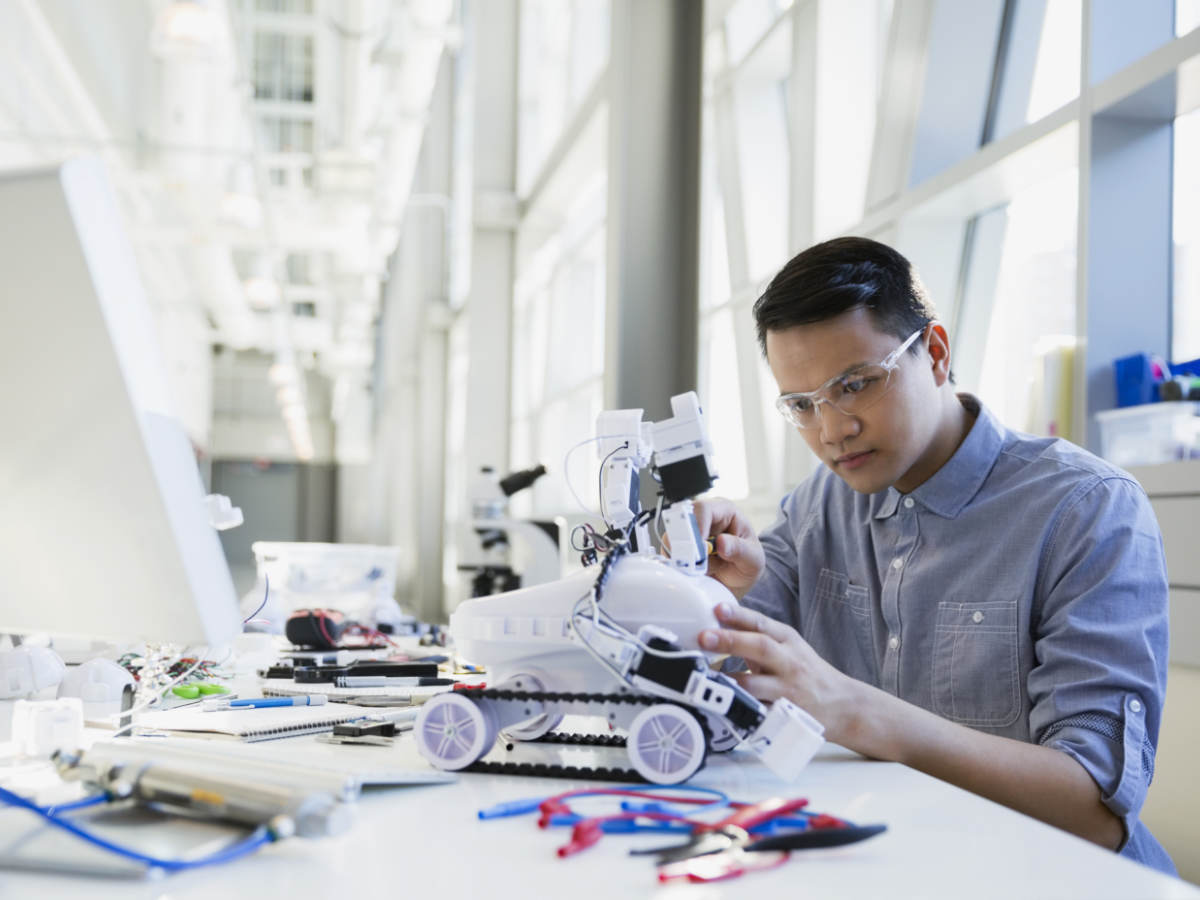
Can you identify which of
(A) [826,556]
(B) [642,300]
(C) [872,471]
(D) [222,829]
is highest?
(B) [642,300]

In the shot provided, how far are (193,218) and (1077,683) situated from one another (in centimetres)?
832

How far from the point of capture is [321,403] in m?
21.8

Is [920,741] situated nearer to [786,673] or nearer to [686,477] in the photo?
[786,673]

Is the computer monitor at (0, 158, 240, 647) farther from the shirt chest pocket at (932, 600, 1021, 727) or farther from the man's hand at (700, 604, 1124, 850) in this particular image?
the shirt chest pocket at (932, 600, 1021, 727)

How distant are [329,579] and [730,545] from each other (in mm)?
2073

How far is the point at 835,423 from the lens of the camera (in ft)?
4.78

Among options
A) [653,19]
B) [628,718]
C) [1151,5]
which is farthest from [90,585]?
[653,19]

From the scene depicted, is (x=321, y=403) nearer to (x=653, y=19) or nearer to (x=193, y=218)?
(x=193, y=218)

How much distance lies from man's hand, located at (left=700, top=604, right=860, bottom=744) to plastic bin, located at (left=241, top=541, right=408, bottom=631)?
223 centimetres

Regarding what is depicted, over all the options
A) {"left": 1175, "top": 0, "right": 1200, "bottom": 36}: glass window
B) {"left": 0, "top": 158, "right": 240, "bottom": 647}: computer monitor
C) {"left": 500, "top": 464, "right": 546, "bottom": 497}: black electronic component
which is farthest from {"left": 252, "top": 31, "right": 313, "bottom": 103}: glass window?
{"left": 0, "top": 158, "right": 240, "bottom": 647}: computer monitor

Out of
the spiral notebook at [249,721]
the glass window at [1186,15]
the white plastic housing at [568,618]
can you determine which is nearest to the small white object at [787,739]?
the white plastic housing at [568,618]

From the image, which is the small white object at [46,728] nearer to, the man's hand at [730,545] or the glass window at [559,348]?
the man's hand at [730,545]

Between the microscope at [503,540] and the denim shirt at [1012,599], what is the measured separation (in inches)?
62.2

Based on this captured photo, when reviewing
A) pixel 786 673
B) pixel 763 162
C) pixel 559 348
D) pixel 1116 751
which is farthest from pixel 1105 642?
pixel 559 348
